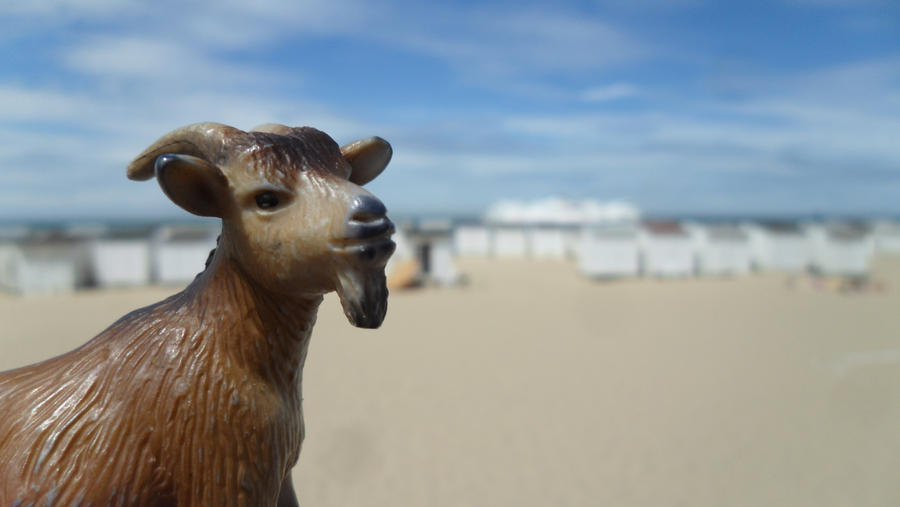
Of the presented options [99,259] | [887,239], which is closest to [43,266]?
[99,259]

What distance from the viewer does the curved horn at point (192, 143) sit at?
182 cm

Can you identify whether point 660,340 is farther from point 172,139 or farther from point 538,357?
point 172,139

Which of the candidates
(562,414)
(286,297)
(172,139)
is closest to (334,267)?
(286,297)

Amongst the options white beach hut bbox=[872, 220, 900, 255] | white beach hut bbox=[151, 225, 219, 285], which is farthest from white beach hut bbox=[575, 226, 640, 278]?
white beach hut bbox=[872, 220, 900, 255]

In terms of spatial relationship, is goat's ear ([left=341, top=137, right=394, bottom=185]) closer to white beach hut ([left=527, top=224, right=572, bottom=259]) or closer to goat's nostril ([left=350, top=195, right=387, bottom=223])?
goat's nostril ([left=350, top=195, right=387, bottom=223])

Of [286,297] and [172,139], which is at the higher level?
[172,139]

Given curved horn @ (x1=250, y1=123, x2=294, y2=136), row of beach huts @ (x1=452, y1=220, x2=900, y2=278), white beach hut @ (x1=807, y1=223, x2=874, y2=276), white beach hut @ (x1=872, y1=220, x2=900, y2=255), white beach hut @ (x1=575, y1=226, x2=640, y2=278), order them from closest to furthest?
curved horn @ (x1=250, y1=123, x2=294, y2=136) → white beach hut @ (x1=575, y1=226, x2=640, y2=278) → row of beach huts @ (x1=452, y1=220, x2=900, y2=278) → white beach hut @ (x1=807, y1=223, x2=874, y2=276) → white beach hut @ (x1=872, y1=220, x2=900, y2=255)

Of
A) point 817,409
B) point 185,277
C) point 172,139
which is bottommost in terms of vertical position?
point 817,409

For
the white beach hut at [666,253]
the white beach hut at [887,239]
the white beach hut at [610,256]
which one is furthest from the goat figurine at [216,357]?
the white beach hut at [887,239]

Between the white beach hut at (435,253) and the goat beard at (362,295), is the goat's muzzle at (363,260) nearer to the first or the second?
the goat beard at (362,295)

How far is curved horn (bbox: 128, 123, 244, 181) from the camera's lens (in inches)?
71.6

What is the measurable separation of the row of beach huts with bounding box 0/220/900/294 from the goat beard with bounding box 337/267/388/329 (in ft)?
70.9

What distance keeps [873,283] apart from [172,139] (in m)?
29.6

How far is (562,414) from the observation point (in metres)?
10.0
